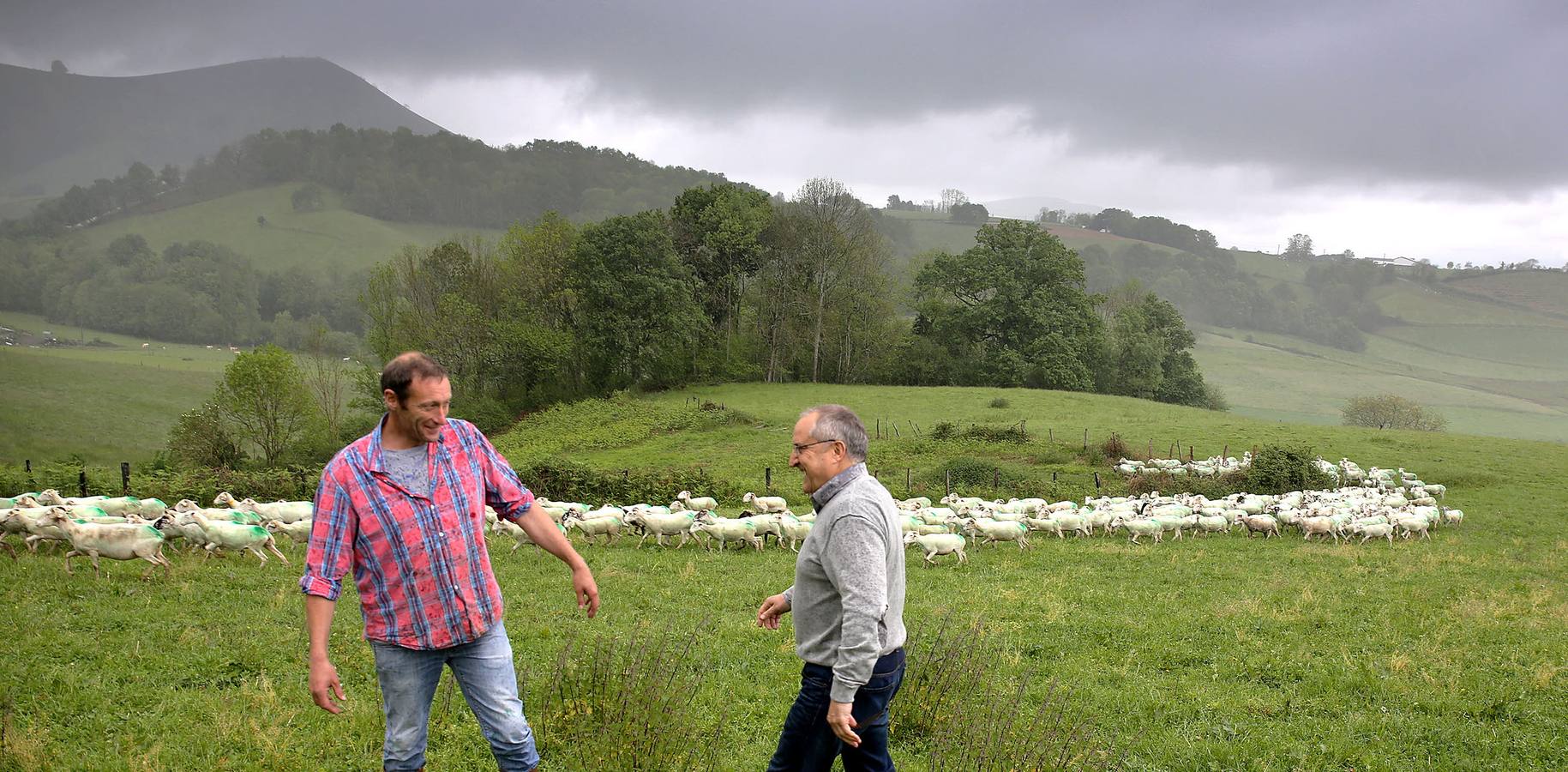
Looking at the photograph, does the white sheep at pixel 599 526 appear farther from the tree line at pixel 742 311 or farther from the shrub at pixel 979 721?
the tree line at pixel 742 311

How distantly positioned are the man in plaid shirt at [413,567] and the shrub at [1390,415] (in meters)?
81.6

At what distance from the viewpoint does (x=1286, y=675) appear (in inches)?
336

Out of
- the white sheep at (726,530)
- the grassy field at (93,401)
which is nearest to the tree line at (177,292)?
the grassy field at (93,401)

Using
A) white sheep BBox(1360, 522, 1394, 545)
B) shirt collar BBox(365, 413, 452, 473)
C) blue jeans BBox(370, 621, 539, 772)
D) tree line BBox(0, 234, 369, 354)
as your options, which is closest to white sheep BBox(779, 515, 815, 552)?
white sheep BBox(1360, 522, 1394, 545)

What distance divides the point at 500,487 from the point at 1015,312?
5905cm

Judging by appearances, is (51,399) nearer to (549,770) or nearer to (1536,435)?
(549,770)

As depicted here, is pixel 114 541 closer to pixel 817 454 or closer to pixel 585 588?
pixel 585 588

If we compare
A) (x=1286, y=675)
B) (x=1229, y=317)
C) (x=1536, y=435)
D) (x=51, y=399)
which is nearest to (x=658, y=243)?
(x=51, y=399)

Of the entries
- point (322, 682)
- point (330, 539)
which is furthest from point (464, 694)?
point (330, 539)

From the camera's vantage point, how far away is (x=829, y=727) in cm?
402

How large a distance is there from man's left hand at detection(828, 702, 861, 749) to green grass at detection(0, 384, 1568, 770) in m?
1.40

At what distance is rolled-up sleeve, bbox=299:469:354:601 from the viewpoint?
376cm

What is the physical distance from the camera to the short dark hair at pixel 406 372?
12.5ft

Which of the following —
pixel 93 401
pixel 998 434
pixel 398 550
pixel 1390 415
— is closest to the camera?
pixel 398 550
